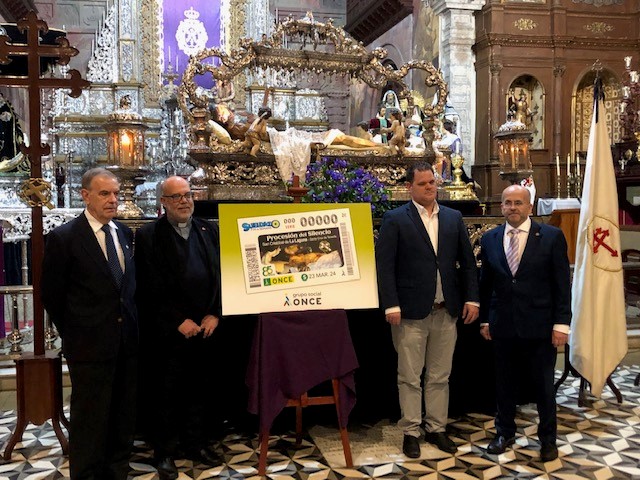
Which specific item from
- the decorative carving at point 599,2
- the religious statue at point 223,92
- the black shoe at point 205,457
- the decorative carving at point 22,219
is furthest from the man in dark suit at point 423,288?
the decorative carving at point 599,2

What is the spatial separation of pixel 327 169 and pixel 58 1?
13.3m

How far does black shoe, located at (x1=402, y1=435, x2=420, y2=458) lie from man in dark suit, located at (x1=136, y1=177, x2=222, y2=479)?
125cm

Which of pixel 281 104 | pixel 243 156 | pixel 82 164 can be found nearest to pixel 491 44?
pixel 281 104

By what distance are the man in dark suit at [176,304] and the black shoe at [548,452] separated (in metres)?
2.03

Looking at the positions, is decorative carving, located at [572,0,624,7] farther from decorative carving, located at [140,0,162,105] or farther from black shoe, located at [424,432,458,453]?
black shoe, located at [424,432,458,453]

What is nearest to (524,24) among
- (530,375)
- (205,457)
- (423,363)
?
(530,375)

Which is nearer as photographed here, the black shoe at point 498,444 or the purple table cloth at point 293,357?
the purple table cloth at point 293,357

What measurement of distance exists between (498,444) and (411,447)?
1.76ft

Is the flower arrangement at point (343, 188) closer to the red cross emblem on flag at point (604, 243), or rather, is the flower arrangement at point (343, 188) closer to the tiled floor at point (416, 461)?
the red cross emblem on flag at point (604, 243)

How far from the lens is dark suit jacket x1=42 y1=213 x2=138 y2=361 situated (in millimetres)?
3303

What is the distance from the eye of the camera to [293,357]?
12.3 ft

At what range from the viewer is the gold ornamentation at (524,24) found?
11.2 meters

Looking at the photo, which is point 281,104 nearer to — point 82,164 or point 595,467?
point 82,164

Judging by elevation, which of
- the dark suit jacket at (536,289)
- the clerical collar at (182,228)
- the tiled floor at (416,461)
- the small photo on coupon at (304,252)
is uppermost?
the clerical collar at (182,228)
